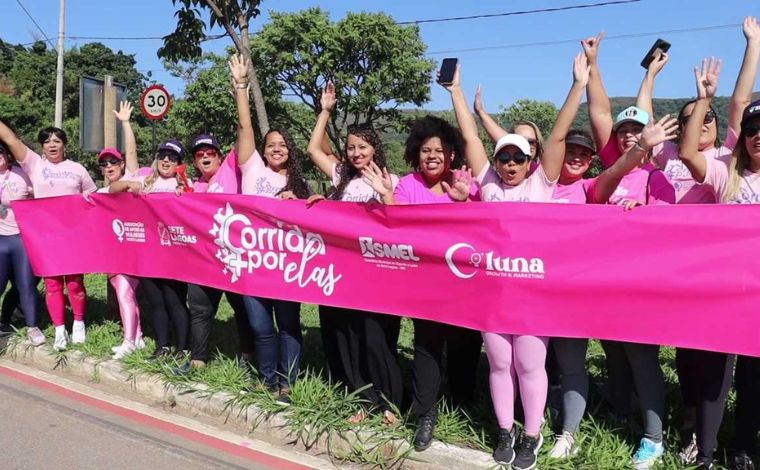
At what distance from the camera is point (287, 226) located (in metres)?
4.40

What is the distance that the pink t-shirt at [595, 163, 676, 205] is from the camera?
3.54m

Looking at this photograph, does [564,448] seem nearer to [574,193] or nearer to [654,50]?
[574,193]

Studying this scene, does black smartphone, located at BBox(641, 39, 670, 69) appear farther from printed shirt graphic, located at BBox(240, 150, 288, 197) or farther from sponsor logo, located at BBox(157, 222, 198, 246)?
sponsor logo, located at BBox(157, 222, 198, 246)

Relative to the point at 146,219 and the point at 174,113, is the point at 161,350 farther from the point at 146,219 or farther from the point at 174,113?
the point at 174,113

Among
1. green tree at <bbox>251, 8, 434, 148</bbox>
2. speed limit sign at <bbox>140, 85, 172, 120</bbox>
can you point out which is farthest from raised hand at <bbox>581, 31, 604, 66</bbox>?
green tree at <bbox>251, 8, 434, 148</bbox>

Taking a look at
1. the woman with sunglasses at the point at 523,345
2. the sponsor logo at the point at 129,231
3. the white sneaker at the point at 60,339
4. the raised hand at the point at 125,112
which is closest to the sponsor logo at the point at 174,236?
the sponsor logo at the point at 129,231

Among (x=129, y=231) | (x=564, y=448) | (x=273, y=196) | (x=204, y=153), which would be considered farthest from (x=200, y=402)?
(x=564, y=448)

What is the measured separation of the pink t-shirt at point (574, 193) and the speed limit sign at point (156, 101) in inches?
257

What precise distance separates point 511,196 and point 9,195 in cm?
447

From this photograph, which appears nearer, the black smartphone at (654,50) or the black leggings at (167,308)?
the black smartphone at (654,50)

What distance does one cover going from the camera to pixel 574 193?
3611 mm

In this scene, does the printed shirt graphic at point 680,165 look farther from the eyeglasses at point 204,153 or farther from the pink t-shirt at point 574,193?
the eyeglasses at point 204,153

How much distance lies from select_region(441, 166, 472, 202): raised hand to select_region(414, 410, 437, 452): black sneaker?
1.21 m

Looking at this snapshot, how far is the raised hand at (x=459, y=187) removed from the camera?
12.4 ft
